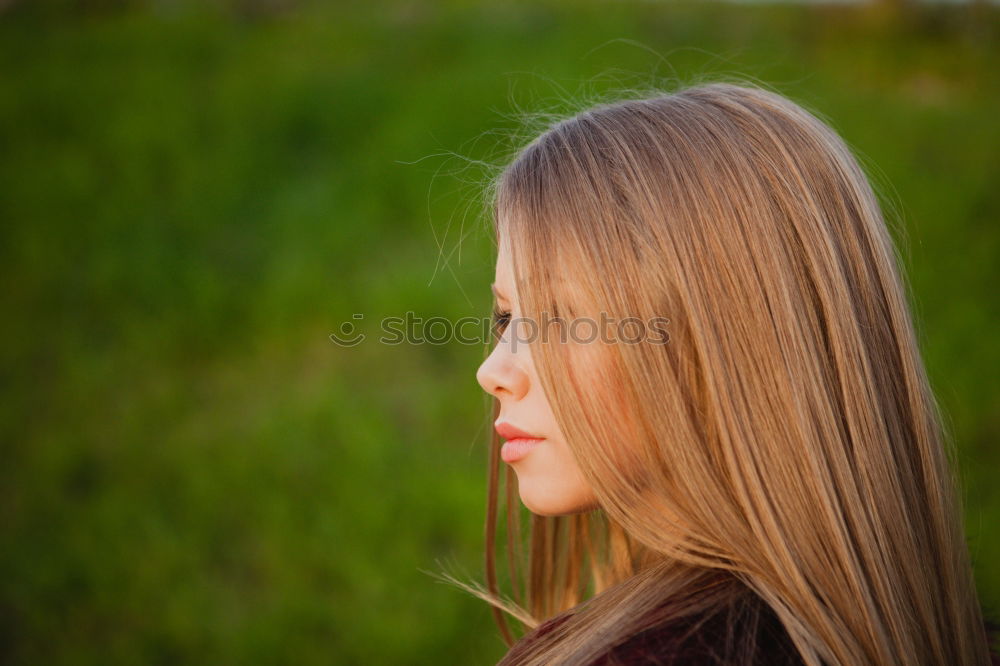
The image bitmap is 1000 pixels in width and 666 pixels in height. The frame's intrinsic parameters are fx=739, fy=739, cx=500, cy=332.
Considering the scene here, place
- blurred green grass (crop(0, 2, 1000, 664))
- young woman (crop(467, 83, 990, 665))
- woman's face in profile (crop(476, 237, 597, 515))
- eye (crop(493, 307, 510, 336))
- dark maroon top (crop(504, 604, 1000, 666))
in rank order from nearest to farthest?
dark maroon top (crop(504, 604, 1000, 666)) → young woman (crop(467, 83, 990, 665)) → woman's face in profile (crop(476, 237, 597, 515)) → eye (crop(493, 307, 510, 336)) → blurred green grass (crop(0, 2, 1000, 664))

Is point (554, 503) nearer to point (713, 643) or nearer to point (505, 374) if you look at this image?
point (505, 374)

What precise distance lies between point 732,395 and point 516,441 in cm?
42

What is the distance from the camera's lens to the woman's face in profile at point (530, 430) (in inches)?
53.8

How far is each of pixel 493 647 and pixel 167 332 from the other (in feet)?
8.68

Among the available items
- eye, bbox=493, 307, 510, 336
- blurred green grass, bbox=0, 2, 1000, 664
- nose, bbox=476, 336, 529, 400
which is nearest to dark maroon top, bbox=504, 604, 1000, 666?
nose, bbox=476, 336, 529, 400

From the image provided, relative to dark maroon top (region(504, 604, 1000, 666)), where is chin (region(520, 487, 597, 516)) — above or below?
above

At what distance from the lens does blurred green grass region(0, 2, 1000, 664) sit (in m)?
3.20

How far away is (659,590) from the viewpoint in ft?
4.07

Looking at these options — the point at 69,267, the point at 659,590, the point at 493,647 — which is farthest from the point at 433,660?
the point at 69,267

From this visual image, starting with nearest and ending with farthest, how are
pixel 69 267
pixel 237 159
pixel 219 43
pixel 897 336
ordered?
pixel 897 336, pixel 69 267, pixel 237 159, pixel 219 43

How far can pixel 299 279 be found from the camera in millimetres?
4398

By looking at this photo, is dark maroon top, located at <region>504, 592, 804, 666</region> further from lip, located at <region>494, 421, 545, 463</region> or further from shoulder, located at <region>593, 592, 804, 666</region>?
lip, located at <region>494, 421, 545, 463</region>

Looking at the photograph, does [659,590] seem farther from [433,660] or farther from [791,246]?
[433,660]

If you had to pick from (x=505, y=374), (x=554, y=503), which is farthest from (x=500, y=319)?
(x=554, y=503)
